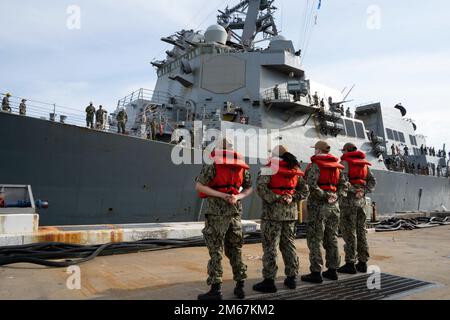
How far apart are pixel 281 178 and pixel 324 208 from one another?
75 cm

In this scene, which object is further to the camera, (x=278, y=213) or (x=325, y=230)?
(x=325, y=230)

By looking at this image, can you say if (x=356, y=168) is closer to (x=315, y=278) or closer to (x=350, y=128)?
(x=315, y=278)

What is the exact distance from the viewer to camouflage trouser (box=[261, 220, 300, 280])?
10.5 feet

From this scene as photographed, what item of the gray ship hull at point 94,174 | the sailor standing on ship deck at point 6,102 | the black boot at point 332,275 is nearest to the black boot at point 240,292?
the black boot at point 332,275

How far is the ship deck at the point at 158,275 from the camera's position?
9.99 feet

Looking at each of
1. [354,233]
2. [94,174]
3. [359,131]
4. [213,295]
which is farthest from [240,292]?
[359,131]

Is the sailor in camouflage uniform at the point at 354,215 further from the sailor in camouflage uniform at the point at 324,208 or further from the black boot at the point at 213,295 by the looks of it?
the black boot at the point at 213,295

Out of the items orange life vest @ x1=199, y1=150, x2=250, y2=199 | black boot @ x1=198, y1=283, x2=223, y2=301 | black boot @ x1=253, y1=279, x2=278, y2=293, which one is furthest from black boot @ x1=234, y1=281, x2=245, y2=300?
orange life vest @ x1=199, y1=150, x2=250, y2=199

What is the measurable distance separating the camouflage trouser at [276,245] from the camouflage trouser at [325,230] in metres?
0.42

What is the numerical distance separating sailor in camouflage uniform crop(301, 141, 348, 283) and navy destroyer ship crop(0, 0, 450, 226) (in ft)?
18.6

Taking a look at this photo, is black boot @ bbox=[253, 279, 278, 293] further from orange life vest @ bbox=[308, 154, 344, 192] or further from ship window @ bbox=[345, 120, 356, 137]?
ship window @ bbox=[345, 120, 356, 137]

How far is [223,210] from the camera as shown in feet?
9.82

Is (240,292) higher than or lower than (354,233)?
lower
